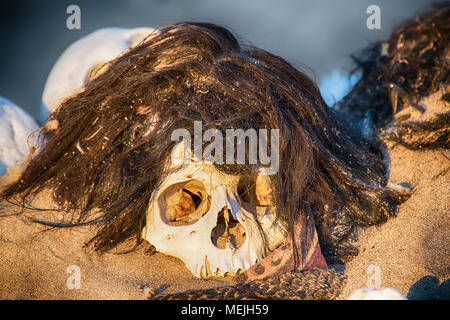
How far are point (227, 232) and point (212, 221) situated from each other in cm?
13

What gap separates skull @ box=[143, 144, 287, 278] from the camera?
186 centimetres

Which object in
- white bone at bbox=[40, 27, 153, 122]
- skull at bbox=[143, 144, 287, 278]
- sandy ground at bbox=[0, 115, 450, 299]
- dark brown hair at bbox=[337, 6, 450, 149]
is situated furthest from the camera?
white bone at bbox=[40, 27, 153, 122]

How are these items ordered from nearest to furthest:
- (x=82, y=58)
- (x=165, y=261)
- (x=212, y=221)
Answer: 1. (x=212, y=221)
2. (x=165, y=261)
3. (x=82, y=58)

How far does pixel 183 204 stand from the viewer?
6.82 feet

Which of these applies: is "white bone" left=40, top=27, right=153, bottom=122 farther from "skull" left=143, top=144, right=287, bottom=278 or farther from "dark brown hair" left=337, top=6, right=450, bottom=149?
"dark brown hair" left=337, top=6, right=450, bottom=149

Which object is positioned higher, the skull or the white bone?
the white bone

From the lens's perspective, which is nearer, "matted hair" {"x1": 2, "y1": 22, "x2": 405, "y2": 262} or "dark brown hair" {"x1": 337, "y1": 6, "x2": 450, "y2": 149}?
"matted hair" {"x1": 2, "y1": 22, "x2": 405, "y2": 262}

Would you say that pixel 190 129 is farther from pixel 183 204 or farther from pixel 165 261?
pixel 165 261

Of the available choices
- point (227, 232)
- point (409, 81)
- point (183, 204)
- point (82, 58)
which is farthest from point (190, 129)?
point (409, 81)

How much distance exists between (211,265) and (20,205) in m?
1.16

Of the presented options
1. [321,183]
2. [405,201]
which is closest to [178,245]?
[321,183]

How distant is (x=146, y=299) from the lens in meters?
1.67

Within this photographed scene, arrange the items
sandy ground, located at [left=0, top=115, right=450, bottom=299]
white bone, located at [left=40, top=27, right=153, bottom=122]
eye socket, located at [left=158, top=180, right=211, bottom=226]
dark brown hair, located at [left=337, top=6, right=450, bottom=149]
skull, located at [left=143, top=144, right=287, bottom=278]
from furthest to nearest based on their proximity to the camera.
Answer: white bone, located at [left=40, top=27, right=153, bottom=122] → dark brown hair, located at [left=337, top=6, right=450, bottom=149] → eye socket, located at [left=158, top=180, right=211, bottom=226] → skull, located at [left=143, top=144, right=287, bottom=278] → sandy ground, located at [left=0, top=115, right=450, bottom=299]

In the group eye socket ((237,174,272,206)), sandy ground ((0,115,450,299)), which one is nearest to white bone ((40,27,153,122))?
sandy ground ((0,115,450,299))
